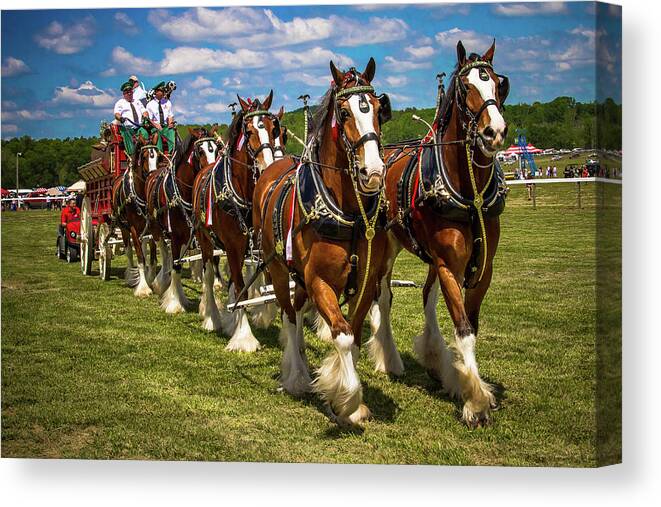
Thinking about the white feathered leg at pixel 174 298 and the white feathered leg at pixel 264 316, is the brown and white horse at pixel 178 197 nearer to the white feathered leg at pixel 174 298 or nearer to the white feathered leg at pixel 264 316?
the white feathered leg at pixel 174 298

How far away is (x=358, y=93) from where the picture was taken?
213 inches

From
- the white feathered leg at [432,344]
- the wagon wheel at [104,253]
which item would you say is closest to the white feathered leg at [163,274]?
the wagon wheel at [104,253]

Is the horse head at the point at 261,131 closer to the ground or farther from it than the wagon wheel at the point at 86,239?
farther from it

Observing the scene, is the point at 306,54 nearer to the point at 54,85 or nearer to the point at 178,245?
the point at 54,85

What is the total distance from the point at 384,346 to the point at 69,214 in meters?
5.41

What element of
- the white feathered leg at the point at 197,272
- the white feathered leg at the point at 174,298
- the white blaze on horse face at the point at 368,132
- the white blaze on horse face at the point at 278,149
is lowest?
the white feathered leg at the point at 174,298

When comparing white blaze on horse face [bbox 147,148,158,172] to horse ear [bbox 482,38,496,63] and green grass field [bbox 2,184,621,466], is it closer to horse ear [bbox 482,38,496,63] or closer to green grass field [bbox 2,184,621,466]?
green grass field [bbox 2,184,621,466]

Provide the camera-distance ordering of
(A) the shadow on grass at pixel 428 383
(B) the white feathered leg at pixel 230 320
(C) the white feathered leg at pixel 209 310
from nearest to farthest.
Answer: (A) the shadow on grass at pixel 428 383 < (B) the white feathered leg at pixel 230 320 < (C) the white feathered leg at pixel 209 310

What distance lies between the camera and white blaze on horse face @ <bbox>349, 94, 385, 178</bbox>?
5.21 meters

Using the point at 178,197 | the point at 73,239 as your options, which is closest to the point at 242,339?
the point at 178,197

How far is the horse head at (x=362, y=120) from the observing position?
5.23 m

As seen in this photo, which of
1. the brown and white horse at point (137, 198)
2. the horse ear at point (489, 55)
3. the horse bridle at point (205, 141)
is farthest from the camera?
the brown and white horse at point (137, 198)

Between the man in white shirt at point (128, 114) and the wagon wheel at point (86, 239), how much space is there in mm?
1263

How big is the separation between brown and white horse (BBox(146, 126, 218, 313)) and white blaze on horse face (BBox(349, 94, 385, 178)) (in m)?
4.46
